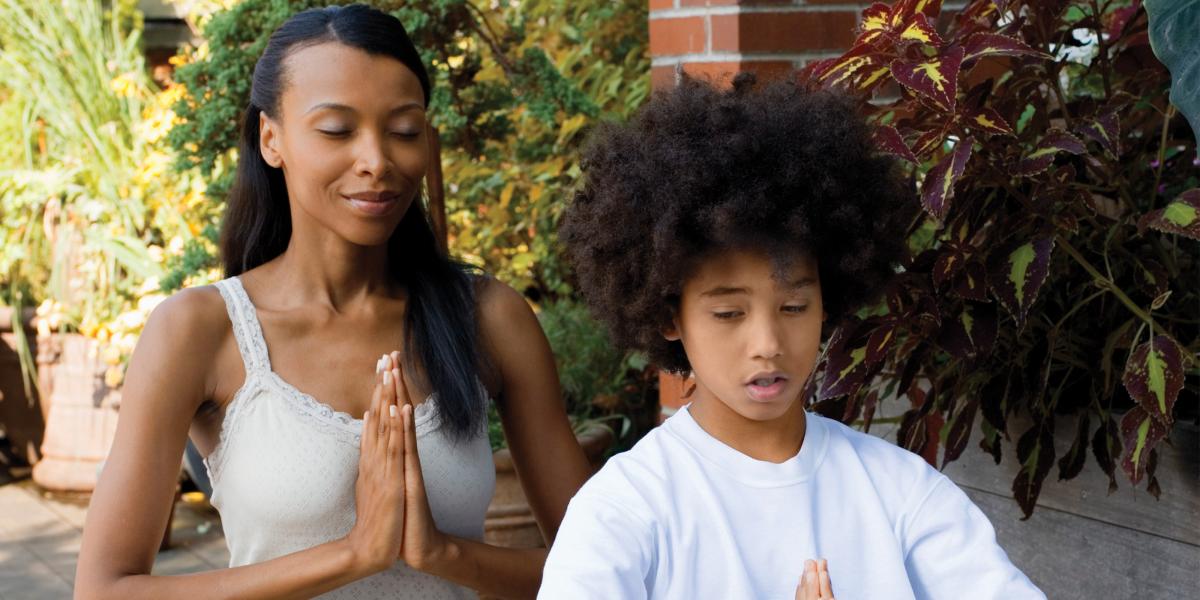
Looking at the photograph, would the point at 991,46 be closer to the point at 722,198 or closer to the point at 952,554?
the point at 722,198

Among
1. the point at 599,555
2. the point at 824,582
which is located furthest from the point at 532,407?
the point at 824,582

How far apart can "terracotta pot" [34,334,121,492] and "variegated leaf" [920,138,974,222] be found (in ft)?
13.5

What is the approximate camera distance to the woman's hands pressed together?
188cm

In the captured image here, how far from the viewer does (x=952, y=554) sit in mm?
1662

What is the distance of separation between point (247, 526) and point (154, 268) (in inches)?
140

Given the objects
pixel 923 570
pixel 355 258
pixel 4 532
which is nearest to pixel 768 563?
pixel 923 570

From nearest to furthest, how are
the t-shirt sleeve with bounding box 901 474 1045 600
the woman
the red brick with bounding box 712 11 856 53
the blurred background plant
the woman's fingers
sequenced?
the woman's fingers < the t-shirt sleeve with bounding box 901 474 1045 600 < the woman < the red brick with bounding box 712 11 856 53 < the blurred background plant

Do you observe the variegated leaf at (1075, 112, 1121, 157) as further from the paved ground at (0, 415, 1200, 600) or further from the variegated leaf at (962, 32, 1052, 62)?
the paved ground at (0, 415, 1200, 600)

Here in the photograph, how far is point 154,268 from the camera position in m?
5.35

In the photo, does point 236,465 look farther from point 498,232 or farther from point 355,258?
point 498,232

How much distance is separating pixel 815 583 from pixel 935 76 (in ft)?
2.61

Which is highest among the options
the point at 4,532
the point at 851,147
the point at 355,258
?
the point at 851,147

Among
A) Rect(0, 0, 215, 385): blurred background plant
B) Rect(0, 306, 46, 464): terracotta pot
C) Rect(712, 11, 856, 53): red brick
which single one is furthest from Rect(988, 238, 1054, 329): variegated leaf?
Rect(0, 306, 46, 464): terracotta pot

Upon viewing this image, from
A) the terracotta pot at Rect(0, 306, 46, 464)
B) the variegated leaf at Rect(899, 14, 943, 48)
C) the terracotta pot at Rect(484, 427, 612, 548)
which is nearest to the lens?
the variegated leaf at Rect(899, 14, 943, 48)
